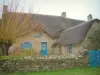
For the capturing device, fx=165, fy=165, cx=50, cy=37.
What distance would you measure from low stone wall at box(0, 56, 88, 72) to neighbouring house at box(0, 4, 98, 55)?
6471 millimetres

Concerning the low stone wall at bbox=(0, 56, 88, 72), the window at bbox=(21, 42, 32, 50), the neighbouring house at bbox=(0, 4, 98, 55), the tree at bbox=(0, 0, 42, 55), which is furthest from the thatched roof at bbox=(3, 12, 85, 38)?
the low stone wall at bbox=(0, 56, 88, 72)

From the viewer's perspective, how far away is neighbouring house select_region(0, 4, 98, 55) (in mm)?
24016

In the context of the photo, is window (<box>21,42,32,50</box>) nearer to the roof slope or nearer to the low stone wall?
the roof slope

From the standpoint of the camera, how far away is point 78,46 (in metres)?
23.9

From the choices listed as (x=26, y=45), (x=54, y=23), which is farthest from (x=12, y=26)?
(x=54, y=23)

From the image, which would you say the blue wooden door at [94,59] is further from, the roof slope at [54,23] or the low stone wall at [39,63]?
the roof slope at [54,23]

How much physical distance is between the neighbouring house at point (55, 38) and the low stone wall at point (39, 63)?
21.2ft

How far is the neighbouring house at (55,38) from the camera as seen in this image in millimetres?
24016

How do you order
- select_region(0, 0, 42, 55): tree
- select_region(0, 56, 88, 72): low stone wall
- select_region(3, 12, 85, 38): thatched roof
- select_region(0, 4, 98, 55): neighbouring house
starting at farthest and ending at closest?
select_region(3, 12, 85, 38): thatched roof, select_region(0, 4, 98, 55): neighbouring house, select_region(0, 0, 42, 55): tree, select_region(0, 56, 88, 72): low stone wall

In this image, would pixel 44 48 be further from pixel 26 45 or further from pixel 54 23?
pixel 54 23

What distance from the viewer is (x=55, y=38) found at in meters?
31.7

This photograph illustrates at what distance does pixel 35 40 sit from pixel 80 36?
9.46 meters

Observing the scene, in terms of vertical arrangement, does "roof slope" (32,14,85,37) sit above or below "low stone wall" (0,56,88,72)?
above

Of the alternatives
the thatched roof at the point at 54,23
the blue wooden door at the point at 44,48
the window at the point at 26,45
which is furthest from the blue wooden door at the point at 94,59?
the blue wooden door at the point at 44,48
